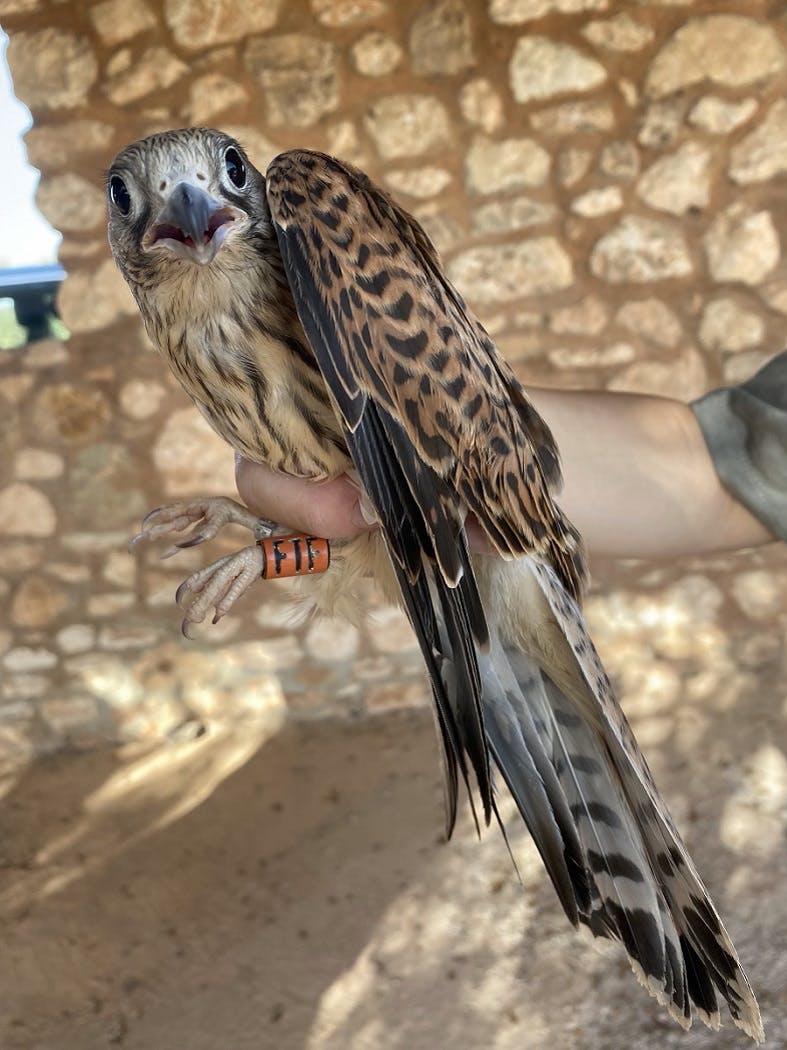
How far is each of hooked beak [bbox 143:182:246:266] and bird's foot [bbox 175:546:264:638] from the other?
1.38 ft

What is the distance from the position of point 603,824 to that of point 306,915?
1798mm

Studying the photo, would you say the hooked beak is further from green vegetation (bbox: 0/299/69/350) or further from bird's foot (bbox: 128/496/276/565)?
green vegetation (bbox: 0/299/69/350)

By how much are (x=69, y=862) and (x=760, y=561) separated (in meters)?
2.64

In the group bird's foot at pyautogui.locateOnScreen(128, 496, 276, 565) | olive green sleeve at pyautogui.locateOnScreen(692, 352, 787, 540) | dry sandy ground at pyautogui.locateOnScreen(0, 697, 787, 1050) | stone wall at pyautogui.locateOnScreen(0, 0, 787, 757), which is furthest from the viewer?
stone wall at pyautogui.locateOnScreen(0, 0, 787, 757)

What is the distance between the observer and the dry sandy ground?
8.53 ft

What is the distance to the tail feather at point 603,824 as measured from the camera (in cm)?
136

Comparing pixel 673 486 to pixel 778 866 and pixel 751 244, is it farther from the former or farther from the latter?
pixel 751 244

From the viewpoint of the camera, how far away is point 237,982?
2.78 meters

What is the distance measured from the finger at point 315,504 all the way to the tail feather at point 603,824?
27 cm

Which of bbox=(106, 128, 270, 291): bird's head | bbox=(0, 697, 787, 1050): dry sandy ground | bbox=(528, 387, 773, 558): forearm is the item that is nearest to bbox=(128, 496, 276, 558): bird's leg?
bbox=(106, 128, 270, 291): bird's head

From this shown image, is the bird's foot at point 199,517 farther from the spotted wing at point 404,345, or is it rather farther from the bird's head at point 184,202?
the spotted wing at point 404,345

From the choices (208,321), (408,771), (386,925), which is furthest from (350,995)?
(208,321)


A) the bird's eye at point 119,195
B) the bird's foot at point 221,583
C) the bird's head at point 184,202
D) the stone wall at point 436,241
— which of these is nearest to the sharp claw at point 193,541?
the bird's foot at point 221,583

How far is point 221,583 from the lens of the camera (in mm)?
1436
